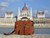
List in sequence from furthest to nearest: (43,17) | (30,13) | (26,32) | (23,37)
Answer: (43,17), (30,13), (26,32), (23,37)

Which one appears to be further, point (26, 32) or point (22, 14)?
point (22, 14)

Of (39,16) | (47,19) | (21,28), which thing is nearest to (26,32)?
(21,28)

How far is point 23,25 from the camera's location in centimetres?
757

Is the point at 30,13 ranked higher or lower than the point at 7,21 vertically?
higher

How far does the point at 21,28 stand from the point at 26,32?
1.52 feet

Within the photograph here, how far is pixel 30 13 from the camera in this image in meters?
92.4

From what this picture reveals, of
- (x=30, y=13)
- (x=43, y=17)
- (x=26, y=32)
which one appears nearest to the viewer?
(x=26, y=32)

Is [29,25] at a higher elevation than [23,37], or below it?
higher

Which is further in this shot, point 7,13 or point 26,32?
point 7,13

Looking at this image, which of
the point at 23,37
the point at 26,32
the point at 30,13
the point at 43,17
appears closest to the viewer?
the point at 23,37

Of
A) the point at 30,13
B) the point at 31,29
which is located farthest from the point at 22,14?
the point at 31,29

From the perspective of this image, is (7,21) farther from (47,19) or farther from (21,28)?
(21,28)

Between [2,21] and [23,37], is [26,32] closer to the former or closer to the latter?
[23,37]

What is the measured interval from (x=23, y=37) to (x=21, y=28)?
106 centimetres
